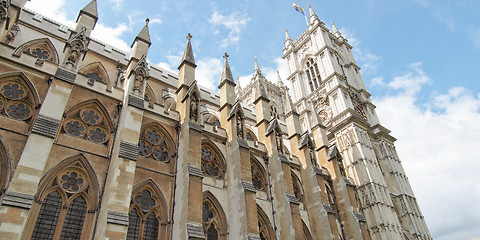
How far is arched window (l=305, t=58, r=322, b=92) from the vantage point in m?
31.6

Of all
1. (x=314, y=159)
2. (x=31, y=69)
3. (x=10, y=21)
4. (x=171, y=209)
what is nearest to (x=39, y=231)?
(x=171, y=209)

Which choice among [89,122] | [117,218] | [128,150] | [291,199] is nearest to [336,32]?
[291,199]

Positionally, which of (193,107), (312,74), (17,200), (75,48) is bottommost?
(17,200)

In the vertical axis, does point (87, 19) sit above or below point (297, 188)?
above

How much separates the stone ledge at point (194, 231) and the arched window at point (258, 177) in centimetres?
585

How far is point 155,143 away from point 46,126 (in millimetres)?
4670

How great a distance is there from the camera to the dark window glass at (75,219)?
10413 millimetres

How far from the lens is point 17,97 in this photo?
1142cm

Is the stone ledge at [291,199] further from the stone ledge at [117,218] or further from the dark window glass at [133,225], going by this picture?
the stone ledge at [117,218]

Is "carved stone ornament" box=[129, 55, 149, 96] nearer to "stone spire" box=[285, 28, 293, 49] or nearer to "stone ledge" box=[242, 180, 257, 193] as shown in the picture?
"stone ledge" box=[242, 180, 257, 193]

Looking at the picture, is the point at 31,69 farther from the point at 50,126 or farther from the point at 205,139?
the point at 205,139

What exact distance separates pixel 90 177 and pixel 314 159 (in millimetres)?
13165

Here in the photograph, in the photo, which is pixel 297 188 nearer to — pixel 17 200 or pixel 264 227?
pixel 264 227

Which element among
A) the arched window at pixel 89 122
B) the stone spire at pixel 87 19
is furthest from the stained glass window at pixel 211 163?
the stone spire at pixel 87 19
